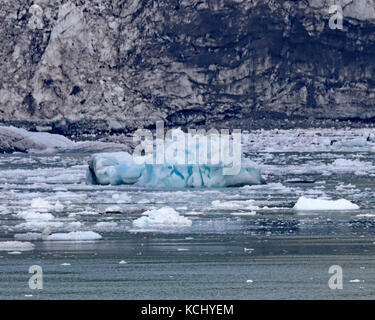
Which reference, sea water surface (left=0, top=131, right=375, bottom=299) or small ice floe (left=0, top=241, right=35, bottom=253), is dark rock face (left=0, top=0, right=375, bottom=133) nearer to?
sea water surface (left=0, top=131, right=375, bottom=299)

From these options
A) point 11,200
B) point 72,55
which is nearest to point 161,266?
point 11,200

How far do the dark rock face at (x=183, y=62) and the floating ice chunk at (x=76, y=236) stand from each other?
35.8m

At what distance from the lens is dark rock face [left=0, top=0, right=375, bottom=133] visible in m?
46.6

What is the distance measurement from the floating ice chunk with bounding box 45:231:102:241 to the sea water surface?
0.16m

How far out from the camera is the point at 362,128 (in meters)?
49.3

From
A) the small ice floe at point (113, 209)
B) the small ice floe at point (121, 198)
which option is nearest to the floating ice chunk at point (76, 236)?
the small ice floe at point (113, 209)

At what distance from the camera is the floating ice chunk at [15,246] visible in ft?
Answer: 27.1

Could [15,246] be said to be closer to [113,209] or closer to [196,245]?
[196,245]

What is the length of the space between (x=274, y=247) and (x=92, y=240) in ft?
5.46

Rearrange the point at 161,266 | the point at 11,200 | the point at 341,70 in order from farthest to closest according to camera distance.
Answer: the point at 341,70 < the point at 11,200 < the point at 161,266

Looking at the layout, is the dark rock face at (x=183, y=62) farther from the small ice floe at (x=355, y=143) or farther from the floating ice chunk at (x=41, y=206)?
the floating ice chunk at (x=41, y=206)

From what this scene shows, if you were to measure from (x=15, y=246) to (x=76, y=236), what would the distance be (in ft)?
2.28

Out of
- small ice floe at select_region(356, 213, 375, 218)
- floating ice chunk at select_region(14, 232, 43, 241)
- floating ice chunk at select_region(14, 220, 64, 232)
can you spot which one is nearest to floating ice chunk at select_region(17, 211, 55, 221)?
floating ice chunk at select_region(14, 220, 64, 232)
